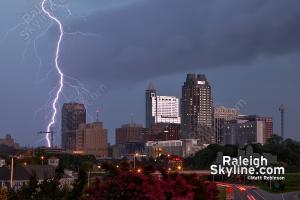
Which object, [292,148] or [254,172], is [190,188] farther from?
[292,148]

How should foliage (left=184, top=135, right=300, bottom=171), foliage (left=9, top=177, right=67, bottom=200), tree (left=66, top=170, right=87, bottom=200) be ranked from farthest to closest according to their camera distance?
foliage (left=184, top=135, right=300, bottom=171)
tree (left=66, top=170, right=87, bottom=200)
foliage (left=9, top=177, right=67, bottom=200)

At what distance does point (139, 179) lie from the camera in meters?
27.1

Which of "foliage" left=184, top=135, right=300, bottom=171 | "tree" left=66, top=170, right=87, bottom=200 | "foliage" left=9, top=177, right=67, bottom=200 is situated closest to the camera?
"foliage" left=9, top=177, right=67, bottom=200

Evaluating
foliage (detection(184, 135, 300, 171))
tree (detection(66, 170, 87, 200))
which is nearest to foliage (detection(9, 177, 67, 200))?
tree (detection(66, 170, 87, 200))

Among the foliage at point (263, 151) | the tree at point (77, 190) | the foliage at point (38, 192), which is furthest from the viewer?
the foliage at point (263, 151)

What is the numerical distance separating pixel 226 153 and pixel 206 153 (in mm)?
10145

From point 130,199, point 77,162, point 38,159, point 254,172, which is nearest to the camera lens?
point 130,199

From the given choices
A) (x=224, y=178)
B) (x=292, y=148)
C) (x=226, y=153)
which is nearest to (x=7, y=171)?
(x=224, y=178)

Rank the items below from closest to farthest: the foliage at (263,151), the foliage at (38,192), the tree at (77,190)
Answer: the foliage at (38,192), the tree at (77,190), the foliage at (263,151)

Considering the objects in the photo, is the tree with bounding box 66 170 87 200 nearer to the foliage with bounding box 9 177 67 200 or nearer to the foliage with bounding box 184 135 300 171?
the foliage with bounding box 9 177 67 200

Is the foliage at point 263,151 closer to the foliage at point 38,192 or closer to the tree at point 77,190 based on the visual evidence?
the tree at point 77,190

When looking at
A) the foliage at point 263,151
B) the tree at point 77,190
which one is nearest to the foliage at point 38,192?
the tree at point 77,190

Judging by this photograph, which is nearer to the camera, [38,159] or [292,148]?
[38,159]

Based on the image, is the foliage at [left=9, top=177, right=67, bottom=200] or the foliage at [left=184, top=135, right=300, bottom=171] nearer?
the foliage at [left=9, top=177, right=67, bottom=200]
